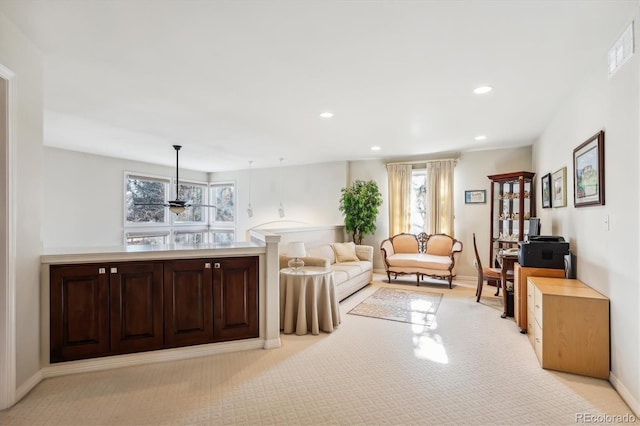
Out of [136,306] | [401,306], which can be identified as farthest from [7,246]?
[401,306]

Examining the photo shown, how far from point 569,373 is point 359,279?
314 cm

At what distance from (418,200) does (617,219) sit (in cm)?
454

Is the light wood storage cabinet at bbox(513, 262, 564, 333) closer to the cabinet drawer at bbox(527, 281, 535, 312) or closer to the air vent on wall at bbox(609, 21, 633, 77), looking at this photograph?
the cabinet drawer at bbox(527, 281, 535, 312)

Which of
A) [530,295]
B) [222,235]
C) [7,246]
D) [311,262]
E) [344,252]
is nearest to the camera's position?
[7,246]

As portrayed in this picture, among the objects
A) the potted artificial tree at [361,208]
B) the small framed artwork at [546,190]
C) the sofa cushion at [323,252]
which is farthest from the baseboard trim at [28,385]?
the small framed artwork at [546,190]

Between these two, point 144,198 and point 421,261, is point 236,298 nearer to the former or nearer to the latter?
point 421,261

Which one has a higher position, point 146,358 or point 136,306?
point 136,306

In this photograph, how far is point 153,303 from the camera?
9.18 ft

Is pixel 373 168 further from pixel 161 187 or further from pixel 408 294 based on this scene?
pixel 161 187

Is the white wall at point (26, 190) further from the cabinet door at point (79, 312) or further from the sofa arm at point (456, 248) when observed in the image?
the sofa arm at point (456, 248)

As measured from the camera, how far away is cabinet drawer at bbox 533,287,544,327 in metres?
2.71

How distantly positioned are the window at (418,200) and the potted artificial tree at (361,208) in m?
0.79

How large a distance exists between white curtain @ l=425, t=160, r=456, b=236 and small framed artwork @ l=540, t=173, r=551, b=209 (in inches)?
71.4

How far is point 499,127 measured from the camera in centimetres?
458
